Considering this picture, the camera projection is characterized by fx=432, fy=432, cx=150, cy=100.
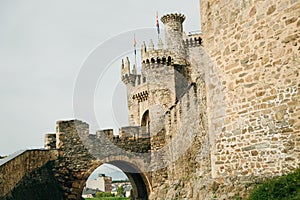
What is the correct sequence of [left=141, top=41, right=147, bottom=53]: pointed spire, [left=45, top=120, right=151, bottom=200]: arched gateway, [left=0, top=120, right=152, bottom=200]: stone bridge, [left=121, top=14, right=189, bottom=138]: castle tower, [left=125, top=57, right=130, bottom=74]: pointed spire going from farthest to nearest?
[left=125, top=57, right=130, bottom=74]: pointed spire
[left=141, top=41, right=147, bottom=53]: pointed spire
[left=121, top=14, right=189, bottom=138]: castle tower
[left=45, top=120, right=151, bottom=200]: arched gateway
[left=0, top=120, right=152, bottom=200]: stone bridge

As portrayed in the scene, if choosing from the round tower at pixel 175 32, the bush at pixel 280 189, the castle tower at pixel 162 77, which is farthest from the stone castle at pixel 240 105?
the round tower at pixel 175 32

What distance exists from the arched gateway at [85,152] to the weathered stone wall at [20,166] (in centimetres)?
61

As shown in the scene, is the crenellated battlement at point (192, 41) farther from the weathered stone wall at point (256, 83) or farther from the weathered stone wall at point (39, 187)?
the weathered stone wall at point (256, 83)

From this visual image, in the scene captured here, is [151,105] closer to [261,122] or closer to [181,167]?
[181,167]

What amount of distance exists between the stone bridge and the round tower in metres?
12.5

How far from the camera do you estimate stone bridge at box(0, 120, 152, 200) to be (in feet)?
46.6

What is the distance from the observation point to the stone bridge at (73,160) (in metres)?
14.2

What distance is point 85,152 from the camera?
17.2 meters

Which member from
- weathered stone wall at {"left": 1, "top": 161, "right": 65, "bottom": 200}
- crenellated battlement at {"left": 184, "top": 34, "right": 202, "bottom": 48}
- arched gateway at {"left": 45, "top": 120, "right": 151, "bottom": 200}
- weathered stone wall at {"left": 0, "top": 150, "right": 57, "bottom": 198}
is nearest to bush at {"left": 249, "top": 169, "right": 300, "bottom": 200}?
weathered stone wall at {"left": 0, "top": 150, "right": 57, "bottom": 198}

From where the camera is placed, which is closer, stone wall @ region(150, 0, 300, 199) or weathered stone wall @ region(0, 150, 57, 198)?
stone wall @ region(150, 0, 300, 199)

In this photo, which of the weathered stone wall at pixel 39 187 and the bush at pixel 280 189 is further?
the weathered stone wall at pixel 39 187

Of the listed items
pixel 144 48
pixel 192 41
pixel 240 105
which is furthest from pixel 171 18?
pixel 240 105

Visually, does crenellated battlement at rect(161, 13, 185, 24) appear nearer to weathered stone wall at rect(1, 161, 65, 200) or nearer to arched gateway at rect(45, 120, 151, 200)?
arched gateway at rect(45, 120, 151, 200)

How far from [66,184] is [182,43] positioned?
695 inches
